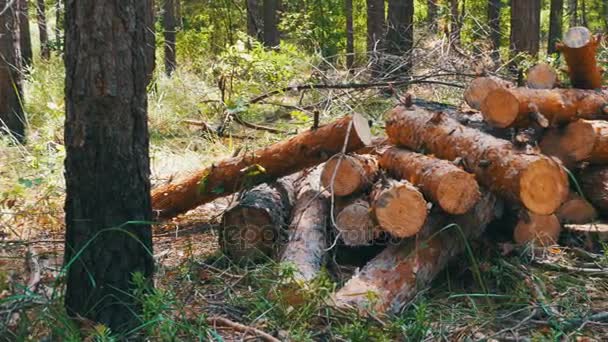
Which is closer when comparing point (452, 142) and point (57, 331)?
point (57, 331)

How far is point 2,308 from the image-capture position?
3539 millimetres

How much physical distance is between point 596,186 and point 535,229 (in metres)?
0.81

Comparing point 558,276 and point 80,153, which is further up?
point 80,153

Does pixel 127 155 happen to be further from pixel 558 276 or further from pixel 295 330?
pixel 558 276

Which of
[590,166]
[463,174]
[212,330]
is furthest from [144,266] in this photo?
[590,166]

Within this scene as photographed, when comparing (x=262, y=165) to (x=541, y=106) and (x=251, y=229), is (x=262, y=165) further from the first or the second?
(x=541, y=106)

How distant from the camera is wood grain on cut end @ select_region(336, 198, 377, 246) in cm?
462

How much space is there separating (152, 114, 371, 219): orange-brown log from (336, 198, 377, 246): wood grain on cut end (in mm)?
486

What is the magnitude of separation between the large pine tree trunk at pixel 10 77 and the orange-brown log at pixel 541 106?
19.1 feet

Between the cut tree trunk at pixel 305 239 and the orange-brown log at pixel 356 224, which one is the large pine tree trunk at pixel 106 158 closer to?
the cut tree trunk at pixel 305 239

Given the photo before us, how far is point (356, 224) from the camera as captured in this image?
4.64 m

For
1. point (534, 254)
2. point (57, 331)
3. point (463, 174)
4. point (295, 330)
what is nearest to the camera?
point (57, 331)

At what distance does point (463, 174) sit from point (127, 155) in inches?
76.6

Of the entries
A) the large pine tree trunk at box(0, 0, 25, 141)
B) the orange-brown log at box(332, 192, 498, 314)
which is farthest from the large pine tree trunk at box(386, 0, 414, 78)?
the orange-brown log at box(332, 192, 498, 314)
